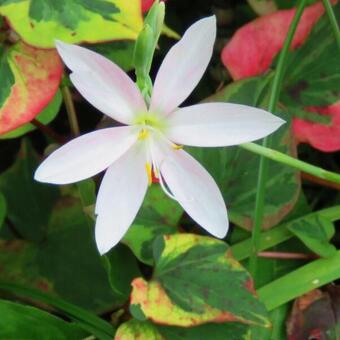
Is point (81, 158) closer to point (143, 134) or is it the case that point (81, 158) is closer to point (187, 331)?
point (143, 134)

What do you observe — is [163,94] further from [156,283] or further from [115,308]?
[115,308]

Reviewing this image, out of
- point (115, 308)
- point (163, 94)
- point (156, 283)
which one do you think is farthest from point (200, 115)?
point (115, 308)

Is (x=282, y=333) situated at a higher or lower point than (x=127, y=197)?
lower


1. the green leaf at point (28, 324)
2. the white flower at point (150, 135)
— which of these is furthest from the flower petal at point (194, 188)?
the green leaf at point (28, 324)

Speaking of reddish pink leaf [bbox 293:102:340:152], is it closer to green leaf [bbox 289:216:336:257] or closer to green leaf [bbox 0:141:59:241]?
green leaf [bbox 289:216:336:257]

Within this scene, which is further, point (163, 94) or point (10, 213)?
point (10, 213)

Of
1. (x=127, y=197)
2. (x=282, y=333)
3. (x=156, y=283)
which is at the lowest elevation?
(x=282, y=333)

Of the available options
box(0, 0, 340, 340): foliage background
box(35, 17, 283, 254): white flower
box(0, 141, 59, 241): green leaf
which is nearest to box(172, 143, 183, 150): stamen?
box(35, 17, 283, 254): white flower

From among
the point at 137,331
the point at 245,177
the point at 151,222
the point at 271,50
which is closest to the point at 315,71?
the point at 271,50
